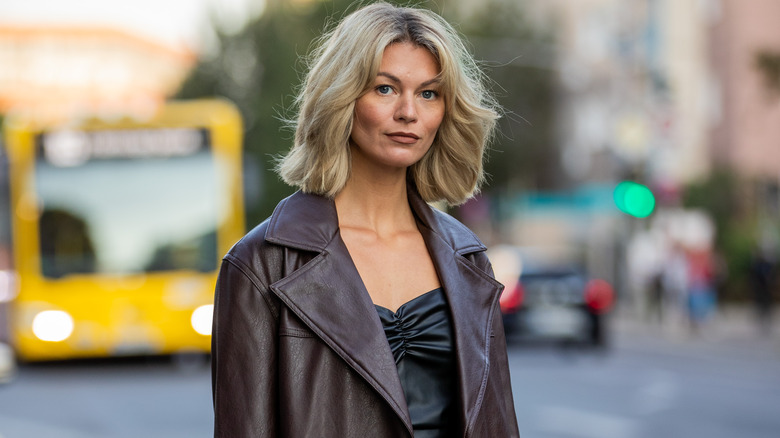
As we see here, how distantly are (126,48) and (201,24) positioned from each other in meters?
89.0

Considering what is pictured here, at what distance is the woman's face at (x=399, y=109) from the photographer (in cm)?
262

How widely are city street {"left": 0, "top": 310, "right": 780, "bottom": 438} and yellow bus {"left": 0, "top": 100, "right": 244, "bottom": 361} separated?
0.69 meters

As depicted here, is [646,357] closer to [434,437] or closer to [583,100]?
[434,437]

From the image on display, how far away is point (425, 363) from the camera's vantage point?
8.48 ft

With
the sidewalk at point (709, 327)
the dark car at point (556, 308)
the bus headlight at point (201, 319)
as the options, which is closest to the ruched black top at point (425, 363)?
the bus headlight at point (201, 319)

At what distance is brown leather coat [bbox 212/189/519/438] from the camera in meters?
2.43

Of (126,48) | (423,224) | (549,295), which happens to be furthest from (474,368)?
(126,48)

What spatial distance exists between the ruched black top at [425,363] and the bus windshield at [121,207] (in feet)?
39.2

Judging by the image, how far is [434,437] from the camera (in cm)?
254

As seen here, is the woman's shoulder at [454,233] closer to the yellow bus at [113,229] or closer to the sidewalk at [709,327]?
the yellow bus at [113,229]

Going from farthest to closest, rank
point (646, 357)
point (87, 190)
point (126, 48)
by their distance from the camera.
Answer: point (126, 48), point (646, 357), point (87, 190)

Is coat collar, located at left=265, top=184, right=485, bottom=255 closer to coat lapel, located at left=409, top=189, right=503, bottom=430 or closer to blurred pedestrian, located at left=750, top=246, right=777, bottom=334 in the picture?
coat lapel, located at left=409, top=189, right=503, bottom=430

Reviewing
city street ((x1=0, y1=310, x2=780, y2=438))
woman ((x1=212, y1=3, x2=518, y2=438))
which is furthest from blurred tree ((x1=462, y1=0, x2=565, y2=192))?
woman ((x1=212, y1=3, x2=518, y2=438))

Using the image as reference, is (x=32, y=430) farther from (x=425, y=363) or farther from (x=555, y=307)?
(x=555, y=307)
